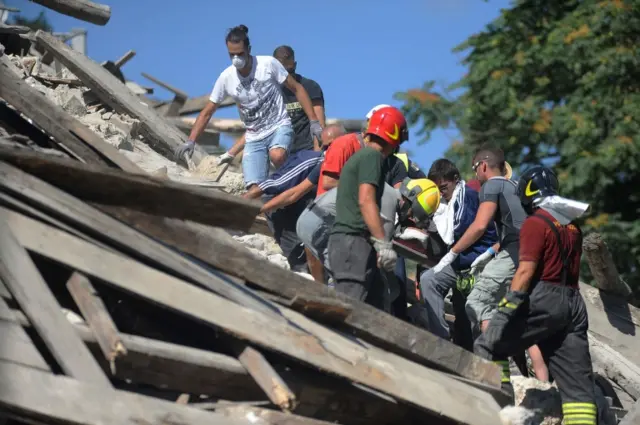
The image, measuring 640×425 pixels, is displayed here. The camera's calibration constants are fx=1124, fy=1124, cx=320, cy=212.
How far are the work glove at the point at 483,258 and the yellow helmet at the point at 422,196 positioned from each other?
0.49 metres

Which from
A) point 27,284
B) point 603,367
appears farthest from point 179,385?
point 603,367

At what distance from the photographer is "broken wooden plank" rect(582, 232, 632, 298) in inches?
354

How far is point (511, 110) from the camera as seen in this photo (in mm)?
17609

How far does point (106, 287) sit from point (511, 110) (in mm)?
13077

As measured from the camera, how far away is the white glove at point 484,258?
823 centimetres

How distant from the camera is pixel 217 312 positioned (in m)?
5.21

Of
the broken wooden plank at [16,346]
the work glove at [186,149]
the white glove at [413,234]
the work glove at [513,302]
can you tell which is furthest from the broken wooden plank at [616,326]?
the broken wooden plank at [16,346]

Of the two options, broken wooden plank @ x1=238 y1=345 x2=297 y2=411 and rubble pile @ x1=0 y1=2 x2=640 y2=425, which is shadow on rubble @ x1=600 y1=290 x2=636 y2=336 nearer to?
rubble pile @ x1=0 y1=2 x2=640 y2=425

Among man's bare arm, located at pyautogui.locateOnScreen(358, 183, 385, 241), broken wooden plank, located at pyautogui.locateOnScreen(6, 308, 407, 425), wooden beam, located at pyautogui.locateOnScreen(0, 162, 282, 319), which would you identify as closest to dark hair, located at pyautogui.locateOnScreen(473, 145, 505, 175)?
man's bare arm, located at pyautogui.locateOnScreen(358, 183, 385, 241)

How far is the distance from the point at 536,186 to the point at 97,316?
3513mm

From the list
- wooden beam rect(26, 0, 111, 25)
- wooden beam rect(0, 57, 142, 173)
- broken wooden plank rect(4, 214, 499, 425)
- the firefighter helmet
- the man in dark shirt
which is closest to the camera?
broken wooden plank rect(4, 214, 499, 425)

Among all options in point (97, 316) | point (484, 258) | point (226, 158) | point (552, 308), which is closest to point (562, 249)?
point (552, 308)

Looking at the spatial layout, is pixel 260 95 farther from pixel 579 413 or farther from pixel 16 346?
pixel 16 346

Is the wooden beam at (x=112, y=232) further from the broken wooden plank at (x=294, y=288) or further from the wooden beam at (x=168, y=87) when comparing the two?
the wooden beam at (x=168, y=87)
